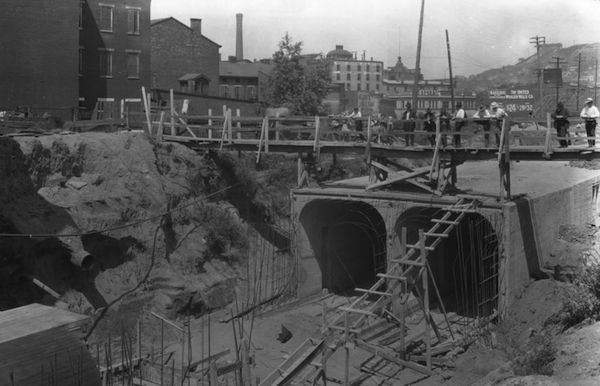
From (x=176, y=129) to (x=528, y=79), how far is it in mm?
30472

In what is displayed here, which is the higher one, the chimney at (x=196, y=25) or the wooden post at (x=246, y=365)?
the chimney at (x=196, y=25)

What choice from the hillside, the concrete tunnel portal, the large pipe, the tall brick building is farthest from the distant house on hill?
the large pipe

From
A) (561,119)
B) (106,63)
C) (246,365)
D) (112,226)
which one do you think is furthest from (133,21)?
(246,365)

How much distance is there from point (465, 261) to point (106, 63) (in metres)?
32.7

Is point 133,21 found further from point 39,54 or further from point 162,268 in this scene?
point 162,268

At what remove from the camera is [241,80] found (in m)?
68.6

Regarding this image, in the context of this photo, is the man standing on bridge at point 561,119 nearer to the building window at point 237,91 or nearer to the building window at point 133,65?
the building window at point 133,65

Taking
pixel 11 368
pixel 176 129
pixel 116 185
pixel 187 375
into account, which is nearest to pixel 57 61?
pixel 176 129

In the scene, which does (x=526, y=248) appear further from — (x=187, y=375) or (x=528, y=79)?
(x=528, y=79)

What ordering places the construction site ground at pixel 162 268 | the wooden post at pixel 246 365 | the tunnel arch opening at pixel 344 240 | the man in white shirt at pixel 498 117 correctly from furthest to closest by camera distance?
the tunnel arch opening at pixel 344 240, the man in white shirt at pixel 498 117, the construction site ground at pixel 162 268, the wooden post at pixel 246 365

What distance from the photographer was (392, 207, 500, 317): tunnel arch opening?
23031 millimetres

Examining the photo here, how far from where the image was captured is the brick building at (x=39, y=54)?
4316 cm

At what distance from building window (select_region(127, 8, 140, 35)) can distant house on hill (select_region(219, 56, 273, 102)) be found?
16.4 meters

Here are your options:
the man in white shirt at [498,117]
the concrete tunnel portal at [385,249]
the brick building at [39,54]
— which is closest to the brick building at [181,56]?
the brick building at [39,54]
